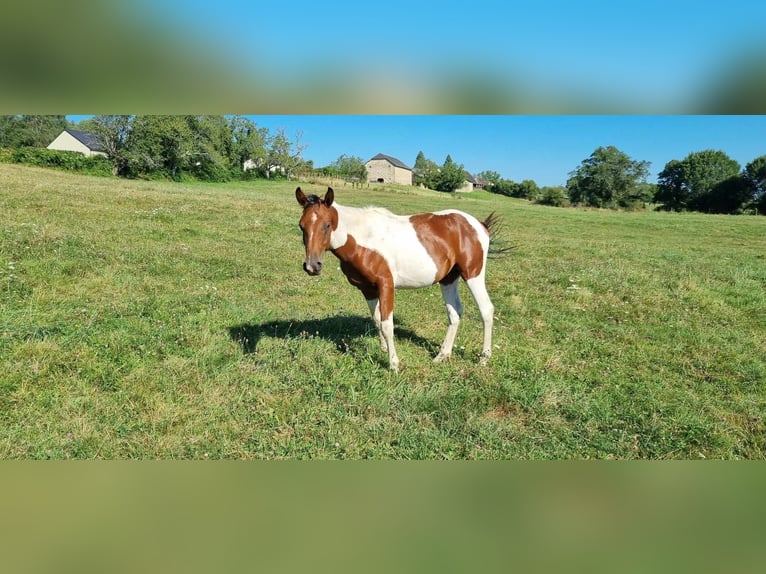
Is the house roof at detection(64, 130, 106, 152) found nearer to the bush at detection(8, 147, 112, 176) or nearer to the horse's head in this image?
the bush at detection(8, 147, 112, 176)

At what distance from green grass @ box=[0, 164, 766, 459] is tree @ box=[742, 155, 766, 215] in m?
3.50

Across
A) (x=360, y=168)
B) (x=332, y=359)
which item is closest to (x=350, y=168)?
(x=360, y=168)

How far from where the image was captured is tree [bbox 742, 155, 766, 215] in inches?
462

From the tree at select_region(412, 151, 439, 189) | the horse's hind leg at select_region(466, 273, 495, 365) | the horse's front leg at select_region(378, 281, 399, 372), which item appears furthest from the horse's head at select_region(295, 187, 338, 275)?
the tree at select_region(412, 151, 439, 189)

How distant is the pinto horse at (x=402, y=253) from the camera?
4355mm

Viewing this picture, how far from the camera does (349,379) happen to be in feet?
14.1

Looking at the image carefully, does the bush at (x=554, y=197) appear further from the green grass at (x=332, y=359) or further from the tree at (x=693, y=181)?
the green grass at (x=332, y=359)

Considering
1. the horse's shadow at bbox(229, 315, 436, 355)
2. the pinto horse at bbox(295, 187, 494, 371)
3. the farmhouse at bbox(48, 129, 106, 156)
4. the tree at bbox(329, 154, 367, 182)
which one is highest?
the farmhouse at bbox(48, 129, 106, 156)

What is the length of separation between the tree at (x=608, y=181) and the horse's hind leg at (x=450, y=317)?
12.2 m

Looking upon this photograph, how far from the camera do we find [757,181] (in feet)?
40.9

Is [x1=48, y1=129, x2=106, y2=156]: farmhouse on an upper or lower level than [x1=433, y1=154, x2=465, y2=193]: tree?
upper

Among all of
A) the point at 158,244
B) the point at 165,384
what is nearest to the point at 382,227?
the point at 165,384

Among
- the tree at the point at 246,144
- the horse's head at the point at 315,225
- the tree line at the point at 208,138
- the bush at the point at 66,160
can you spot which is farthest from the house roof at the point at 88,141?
the horse's head at the point at 315,225

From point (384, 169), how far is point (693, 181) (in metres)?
17.2
